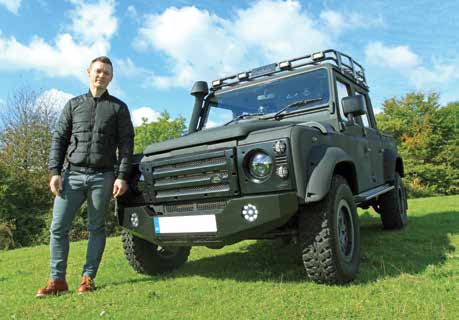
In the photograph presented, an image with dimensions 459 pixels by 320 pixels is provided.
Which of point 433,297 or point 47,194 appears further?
point 47,194

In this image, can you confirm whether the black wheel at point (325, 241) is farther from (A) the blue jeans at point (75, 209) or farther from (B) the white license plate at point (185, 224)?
(A) the blue jeans at point (75, 209)

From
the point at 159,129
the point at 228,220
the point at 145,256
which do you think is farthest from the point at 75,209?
the point at 159,129

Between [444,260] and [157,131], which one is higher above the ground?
[157,131]

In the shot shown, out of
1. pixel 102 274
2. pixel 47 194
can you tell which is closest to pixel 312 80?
pixel 102 274

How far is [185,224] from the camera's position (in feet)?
10.6

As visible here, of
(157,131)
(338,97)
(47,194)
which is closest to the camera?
(338,97)

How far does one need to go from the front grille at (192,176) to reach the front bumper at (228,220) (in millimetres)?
131

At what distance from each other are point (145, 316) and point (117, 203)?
1.33 meters

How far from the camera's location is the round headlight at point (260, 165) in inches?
115

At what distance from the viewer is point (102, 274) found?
4309 millimetres

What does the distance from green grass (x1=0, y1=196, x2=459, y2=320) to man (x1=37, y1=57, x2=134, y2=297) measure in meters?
0.36

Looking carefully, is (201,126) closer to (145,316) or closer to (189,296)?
(189,296)

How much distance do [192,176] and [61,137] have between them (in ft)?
4.49

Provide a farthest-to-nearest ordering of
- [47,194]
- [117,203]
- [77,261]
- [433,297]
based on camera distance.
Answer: [47,194] < [77,261] < [117,203] < [433,297]
